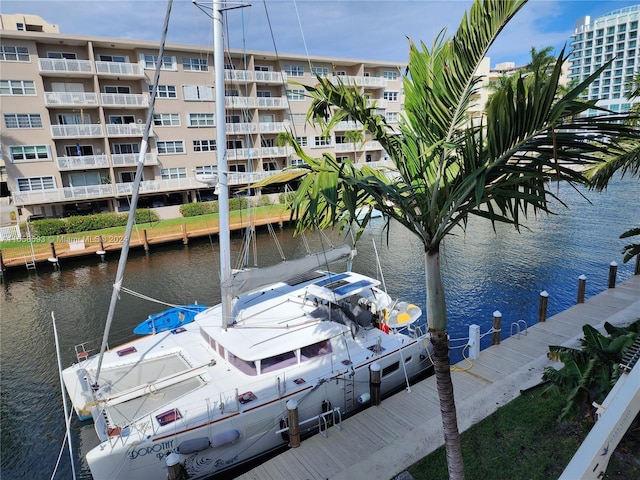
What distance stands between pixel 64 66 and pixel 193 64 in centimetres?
1140

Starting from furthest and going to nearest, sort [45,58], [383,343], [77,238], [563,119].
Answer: [45,58] < [77,238] < [383,343] < [563,119]

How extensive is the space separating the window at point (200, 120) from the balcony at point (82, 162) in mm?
8960

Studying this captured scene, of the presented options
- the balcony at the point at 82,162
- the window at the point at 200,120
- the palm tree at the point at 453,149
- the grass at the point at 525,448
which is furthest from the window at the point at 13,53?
the grass at the point at 525,448

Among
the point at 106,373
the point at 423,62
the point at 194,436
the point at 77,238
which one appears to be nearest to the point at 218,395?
the point at 194,436

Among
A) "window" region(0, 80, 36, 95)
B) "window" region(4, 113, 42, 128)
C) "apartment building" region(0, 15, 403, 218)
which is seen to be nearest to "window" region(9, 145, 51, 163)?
"apartment building" region(0, 15, 403, 218)

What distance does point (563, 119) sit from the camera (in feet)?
14.9

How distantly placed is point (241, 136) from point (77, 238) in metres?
19.6

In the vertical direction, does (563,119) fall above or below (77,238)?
above

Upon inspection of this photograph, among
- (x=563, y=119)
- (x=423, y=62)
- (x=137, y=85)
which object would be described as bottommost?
(x=563, y=119)

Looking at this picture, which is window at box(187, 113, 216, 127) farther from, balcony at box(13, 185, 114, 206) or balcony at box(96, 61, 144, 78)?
balcony at box(13, 185, 114, 206)

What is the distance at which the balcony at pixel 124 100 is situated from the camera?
3681cm

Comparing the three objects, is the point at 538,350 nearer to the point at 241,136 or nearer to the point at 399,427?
the point at 399,427

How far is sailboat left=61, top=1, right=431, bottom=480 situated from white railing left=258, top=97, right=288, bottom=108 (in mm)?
33362

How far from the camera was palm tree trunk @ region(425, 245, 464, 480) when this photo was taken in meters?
5.88
